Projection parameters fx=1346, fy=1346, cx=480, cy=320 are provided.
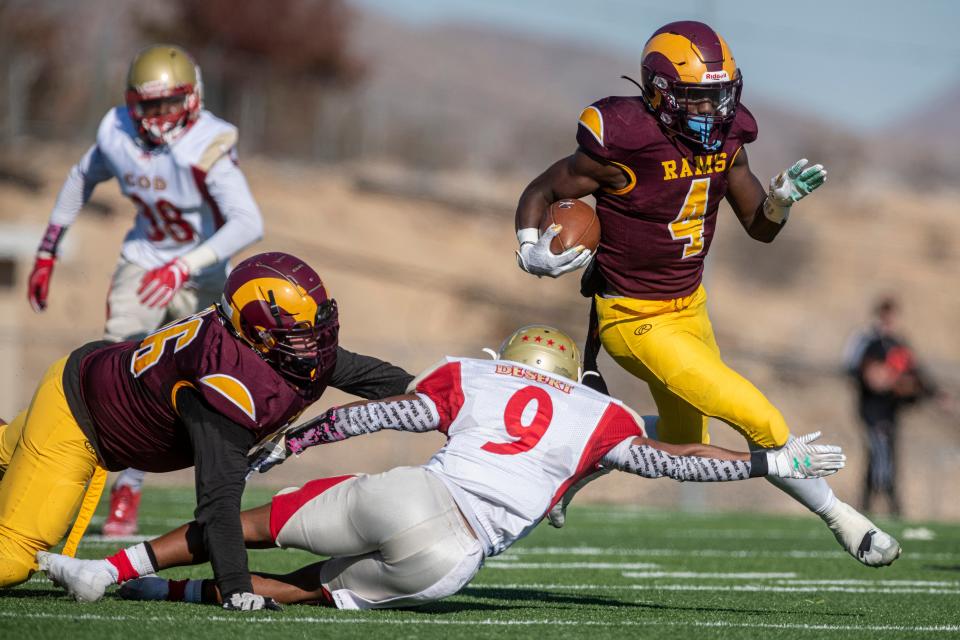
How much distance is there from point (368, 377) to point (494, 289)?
16203mm

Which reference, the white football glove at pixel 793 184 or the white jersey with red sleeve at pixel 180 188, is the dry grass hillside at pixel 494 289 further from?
the white football glove at pixel 793 184

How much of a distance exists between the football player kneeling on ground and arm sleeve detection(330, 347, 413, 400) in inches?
0.8

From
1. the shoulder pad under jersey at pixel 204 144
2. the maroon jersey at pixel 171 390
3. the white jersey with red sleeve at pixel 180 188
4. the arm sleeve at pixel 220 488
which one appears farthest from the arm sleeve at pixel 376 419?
the shoulder pad under jersey at pixel 204 144

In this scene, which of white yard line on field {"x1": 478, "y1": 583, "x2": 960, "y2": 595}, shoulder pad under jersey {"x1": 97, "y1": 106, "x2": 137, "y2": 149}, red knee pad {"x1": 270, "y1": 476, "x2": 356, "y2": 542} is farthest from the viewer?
shoulder pad under jersey {"x1": 97, "y1": 106, "x2": 137, "y2": 149}

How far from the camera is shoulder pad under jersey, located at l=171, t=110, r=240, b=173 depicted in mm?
6723

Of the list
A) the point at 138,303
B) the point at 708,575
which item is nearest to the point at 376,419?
the point at 138,303

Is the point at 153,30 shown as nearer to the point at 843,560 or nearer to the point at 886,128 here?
the point at 843,560

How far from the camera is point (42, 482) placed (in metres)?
4.56

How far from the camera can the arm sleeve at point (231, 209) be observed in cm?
661

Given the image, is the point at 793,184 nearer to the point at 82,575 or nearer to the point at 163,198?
the point at 82,575

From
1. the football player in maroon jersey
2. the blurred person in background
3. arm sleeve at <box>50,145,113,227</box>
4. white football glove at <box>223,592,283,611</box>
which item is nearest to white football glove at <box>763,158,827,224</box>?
the football player in maroon jersey

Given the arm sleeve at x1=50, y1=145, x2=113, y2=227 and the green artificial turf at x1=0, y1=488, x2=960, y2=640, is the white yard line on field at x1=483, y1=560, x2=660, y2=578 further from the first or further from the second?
the arm sleeve at x1=50, y1=145, x2=113, y2=227

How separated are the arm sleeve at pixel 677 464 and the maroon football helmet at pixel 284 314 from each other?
1009 millimetres

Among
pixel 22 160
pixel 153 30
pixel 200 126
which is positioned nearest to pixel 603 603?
pixel 200 126
